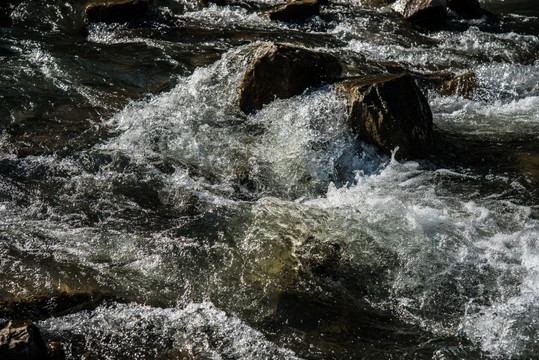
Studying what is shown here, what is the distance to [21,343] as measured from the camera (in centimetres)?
273

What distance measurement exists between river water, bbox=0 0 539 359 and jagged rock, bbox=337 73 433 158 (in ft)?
0.46

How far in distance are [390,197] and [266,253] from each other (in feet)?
4.19

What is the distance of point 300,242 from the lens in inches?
153

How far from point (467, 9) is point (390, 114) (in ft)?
19.9

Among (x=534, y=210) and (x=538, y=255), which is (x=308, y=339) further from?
(x=534, y=210)

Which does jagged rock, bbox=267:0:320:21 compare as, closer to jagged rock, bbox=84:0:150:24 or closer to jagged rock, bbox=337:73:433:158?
jagged rock, bbox=84:0:150:24

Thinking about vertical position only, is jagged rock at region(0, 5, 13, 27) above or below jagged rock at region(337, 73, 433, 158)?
above

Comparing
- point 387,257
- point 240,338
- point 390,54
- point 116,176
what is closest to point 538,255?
point 387,257

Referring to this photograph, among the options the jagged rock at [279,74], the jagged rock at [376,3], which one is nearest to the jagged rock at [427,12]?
the jagged rock at [376,3]

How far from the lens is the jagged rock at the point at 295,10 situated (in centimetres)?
902

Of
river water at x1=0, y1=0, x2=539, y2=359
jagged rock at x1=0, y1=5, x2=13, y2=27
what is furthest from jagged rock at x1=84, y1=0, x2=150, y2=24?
river water at x1=0, y1=0, x2=539, y2=359

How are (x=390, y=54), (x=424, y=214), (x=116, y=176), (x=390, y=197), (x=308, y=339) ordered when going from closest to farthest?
(x=308, y=339) < (x=424, y=214) < (x=390, y=197) < (x=116, y=176) < (x=390, y=54)

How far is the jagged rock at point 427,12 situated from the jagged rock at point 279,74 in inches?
176

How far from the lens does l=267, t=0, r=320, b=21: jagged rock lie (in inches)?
355
